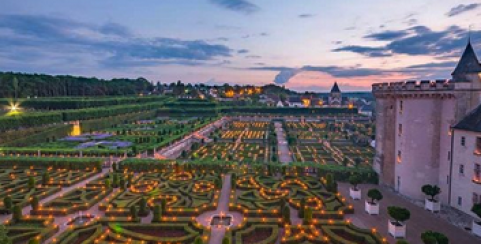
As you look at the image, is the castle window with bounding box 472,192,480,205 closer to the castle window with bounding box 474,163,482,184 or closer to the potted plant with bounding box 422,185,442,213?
the castle window with bounding box 474,163,482,184

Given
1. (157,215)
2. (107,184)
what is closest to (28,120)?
(107,184)

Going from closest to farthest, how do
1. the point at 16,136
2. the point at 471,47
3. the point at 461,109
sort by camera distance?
the point at 461,109
the point at 471,47
the point at 16,136

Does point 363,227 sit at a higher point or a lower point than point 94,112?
lower

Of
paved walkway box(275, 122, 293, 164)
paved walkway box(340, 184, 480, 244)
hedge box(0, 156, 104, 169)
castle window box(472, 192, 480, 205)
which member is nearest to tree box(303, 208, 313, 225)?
paved walkway box(340, 184, 480, 244)

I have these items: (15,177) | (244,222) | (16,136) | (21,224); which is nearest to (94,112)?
(16,136)

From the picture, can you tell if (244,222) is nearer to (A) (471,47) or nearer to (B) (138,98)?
(A) (471,47)

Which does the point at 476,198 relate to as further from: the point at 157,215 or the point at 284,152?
the point at 284,152

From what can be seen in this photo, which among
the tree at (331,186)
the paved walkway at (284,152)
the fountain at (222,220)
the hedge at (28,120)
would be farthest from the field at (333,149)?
the hedge at (28,120)

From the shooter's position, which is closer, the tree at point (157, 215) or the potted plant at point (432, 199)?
the tree at point (157, 215)

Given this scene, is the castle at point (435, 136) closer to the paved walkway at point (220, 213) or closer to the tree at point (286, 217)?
the tree at point (286, 217)
